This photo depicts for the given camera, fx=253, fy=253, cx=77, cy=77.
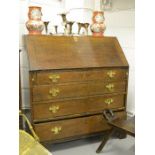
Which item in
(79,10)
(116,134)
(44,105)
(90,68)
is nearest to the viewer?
(44,105)

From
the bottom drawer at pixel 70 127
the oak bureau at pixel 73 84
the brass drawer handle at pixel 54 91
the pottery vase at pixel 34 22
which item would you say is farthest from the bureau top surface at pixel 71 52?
the bottom drawer at pixel 70 127

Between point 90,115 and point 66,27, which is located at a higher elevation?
point 66,27

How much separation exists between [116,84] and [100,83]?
0.23m

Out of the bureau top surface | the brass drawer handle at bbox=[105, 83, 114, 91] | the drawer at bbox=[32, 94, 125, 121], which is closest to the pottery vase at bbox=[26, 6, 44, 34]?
the bureau top surface

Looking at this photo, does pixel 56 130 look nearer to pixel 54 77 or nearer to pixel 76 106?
pixel 76 106

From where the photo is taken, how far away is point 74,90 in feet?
8.39

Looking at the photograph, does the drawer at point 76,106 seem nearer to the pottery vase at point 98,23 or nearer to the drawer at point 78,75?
the drawer at point 78,75

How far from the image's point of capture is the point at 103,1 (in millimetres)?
3471

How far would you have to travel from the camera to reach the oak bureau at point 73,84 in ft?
7.89

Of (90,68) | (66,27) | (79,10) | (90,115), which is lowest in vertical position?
(90,115)

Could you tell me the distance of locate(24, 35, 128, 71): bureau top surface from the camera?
244 centimetres

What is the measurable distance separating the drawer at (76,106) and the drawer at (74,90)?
6cm
